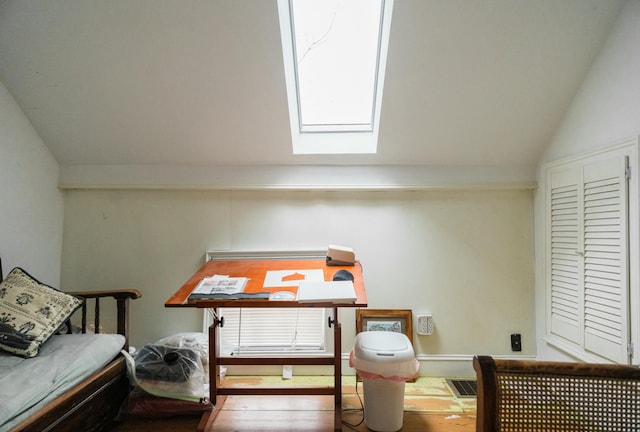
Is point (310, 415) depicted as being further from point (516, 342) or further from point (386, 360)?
point (516, 342)

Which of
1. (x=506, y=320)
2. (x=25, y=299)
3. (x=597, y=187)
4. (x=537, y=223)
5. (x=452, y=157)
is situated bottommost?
(x=506, y=320)

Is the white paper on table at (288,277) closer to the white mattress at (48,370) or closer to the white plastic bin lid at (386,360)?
the white plastic bin lid at (386,360)

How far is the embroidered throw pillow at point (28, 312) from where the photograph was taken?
5.62ft

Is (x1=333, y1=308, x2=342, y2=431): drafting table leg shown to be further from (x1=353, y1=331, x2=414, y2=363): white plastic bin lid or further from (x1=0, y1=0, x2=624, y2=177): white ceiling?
(x1=0, y1=0, x2=624, y2=177): white ceiling

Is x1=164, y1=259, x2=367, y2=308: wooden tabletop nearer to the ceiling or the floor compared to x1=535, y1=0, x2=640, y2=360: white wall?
nearer to the floor

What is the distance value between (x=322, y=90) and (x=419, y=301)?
6.30 ft

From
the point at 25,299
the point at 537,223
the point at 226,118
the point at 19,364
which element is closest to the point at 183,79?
the point at 226,118

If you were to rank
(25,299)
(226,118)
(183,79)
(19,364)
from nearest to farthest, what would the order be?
(19,364), (25,299), (183,79), (226,118)

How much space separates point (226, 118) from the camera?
2381 millimetres

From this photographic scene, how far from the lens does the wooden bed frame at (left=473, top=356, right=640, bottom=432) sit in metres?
1.03

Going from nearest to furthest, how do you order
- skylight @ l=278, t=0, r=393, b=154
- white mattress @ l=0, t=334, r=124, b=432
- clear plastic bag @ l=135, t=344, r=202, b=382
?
white mattress @ l=0, t=334, r=124, b=432 < clear plastic bag @ l=135, t=344, r=202, b=382 < skylight @ l=278, t=0, r=393, b=154

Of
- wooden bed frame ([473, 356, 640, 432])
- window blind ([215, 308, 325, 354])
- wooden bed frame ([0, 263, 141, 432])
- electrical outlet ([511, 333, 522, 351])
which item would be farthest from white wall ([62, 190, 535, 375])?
wooden bed frame ([473, 356, 640, 432])

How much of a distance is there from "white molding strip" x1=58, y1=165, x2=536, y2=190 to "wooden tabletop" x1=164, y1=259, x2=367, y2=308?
2.10 ft

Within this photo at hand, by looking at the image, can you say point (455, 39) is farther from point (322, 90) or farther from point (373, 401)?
point (373, 401)
